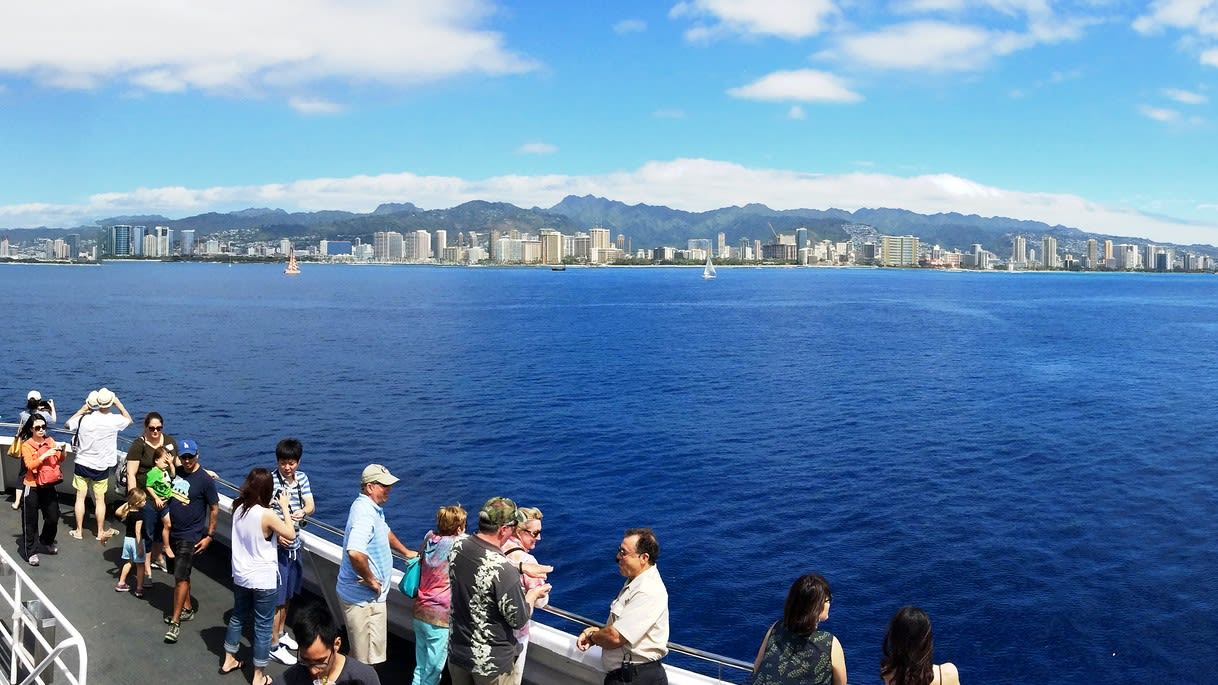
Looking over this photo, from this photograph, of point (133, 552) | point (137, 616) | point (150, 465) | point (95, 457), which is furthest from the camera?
point (95, 457)

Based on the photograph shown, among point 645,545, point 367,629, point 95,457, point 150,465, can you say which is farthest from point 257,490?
point 95,457

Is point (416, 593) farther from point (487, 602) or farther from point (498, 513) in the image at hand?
point (498, 513)

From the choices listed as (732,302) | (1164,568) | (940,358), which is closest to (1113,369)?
(940,358)

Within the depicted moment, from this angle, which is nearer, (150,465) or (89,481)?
(150,465)

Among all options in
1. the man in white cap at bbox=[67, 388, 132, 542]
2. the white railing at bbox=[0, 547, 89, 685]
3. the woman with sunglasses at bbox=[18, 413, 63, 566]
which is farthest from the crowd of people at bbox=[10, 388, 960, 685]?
the white railing at bbox=[0, 547, 89, 685]

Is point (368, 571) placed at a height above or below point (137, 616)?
above

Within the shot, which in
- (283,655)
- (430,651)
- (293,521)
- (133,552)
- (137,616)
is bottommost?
(137,616)

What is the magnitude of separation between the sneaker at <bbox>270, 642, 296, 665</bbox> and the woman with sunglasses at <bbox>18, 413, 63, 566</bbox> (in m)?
4.32

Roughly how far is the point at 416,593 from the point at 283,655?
1.31m

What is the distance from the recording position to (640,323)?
3782 inches

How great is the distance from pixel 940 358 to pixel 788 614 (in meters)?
63.5

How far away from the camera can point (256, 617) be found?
720cm

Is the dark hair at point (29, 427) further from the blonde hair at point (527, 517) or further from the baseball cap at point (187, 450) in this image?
the blonde hair at point (527, 517)

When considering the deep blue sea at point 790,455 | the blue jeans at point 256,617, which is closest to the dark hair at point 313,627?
the blue jeans at point 256,617
